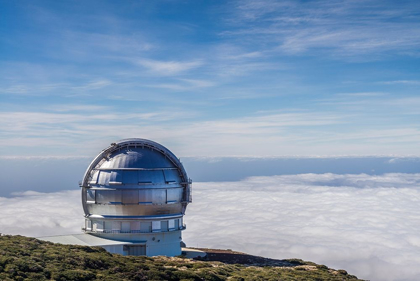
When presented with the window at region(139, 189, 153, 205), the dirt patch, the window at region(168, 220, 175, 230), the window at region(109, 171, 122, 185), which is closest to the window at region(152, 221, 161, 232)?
the window at region(168, 220, 175, 230)

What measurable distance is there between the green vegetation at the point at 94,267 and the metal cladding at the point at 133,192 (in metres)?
4.92

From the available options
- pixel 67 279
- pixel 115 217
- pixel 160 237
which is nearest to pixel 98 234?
pixel 115 217

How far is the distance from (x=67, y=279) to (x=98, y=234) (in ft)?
54.9

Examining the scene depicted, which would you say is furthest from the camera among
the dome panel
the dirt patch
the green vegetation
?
the dirt patch

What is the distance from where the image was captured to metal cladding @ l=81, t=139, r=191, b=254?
39781mm

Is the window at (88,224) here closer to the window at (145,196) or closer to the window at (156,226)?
the window at (145,196)

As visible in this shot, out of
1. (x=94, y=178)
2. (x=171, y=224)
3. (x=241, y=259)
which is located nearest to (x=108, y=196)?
(x=94, y=178)

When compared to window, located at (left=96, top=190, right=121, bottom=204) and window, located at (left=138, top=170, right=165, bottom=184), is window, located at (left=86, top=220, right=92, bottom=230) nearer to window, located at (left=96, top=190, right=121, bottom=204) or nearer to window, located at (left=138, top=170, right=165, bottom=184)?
window, located at (left=96, top=190, right=121, bottom=204)

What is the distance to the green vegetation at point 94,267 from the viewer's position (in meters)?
24.5

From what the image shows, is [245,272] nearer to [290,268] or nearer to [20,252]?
[290,268]

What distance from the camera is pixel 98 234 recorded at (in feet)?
134

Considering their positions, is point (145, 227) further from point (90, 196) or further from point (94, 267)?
point (94, 267)

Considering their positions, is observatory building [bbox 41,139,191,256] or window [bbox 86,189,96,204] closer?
observatory building [bbox 41,139,191,256]

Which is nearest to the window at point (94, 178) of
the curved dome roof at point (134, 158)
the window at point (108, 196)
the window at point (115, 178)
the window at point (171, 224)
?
the curved dome roof at point (134, 158)
